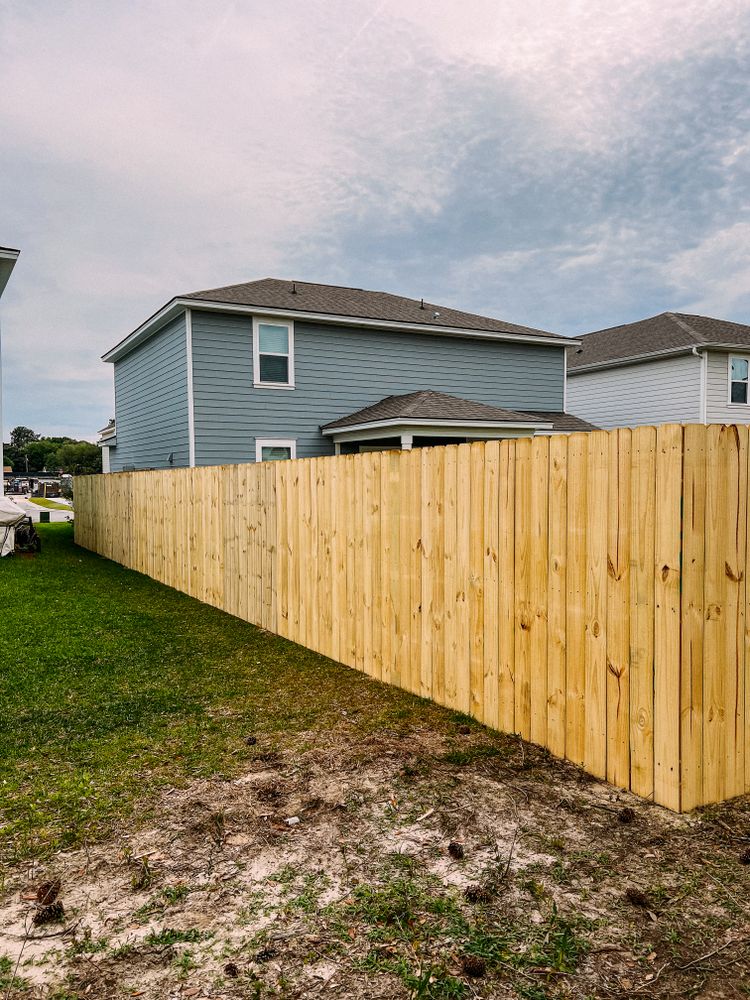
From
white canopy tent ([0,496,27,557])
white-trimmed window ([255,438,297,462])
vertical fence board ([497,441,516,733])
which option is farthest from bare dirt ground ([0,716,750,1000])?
white-trimmed window ([255,438,297,462])

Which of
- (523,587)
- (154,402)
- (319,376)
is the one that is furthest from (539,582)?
(154,402)

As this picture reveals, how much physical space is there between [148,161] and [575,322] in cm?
2094

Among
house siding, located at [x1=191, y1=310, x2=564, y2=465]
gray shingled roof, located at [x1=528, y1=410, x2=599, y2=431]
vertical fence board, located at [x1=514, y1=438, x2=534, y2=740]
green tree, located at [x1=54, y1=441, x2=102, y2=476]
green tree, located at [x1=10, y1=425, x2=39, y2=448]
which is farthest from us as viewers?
green tree, located at [x1=10, y1=425, x2=39, y2=448]

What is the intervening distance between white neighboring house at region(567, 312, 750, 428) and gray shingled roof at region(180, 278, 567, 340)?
4002 mm

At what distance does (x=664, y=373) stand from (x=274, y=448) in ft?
41.3

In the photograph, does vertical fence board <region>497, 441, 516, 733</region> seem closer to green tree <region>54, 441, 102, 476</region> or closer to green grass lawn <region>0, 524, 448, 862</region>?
green grass lawn <region>0, 524, 448, 862</region>

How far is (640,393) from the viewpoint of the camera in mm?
21094

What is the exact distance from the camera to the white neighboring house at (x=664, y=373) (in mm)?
19156

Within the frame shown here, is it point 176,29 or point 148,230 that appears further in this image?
point 148,230

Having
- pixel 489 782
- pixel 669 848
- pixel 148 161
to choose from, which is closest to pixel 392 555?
pixel 489 782

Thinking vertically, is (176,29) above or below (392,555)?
above

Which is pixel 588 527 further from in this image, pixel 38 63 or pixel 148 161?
pixel 148 161

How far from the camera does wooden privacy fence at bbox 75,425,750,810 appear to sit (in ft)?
10.3

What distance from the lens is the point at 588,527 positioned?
3.52 meters
